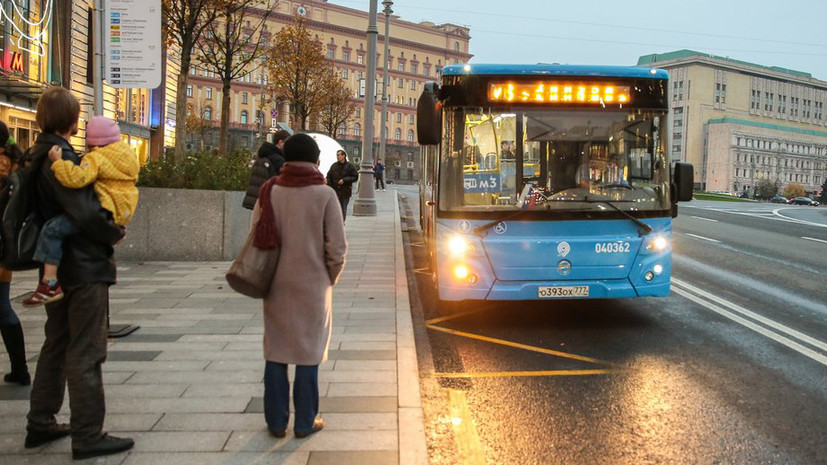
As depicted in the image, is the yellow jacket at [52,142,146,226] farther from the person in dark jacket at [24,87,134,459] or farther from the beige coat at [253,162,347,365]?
the beige coat at [253,162,347,365]

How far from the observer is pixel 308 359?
404 centimetres

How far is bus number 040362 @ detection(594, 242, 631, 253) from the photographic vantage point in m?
7.43

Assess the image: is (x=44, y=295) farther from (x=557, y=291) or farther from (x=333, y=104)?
(x=333, y=104)

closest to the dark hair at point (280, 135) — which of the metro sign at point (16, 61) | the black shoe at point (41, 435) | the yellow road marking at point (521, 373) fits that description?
the yellow road marking at point (521, 373)

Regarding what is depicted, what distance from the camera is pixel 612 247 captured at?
746 centimetres

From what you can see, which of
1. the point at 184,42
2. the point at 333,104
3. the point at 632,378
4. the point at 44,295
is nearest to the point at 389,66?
the point at 333,104

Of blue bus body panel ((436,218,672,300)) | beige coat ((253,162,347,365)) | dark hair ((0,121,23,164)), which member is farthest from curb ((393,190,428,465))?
dark hair ((0,121,23,164))

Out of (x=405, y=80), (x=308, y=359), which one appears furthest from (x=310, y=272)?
(x=405, y=80)

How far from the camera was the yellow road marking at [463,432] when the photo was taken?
4070 millimetres

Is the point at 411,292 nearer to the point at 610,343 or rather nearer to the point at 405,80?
the point at 610,343

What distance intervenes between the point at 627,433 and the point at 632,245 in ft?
10.9

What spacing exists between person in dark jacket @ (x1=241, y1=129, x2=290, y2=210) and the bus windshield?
7.62 ft

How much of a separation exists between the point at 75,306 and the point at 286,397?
1206mm

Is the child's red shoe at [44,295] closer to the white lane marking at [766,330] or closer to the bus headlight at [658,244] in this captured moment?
the bus headlight at [658,244]
